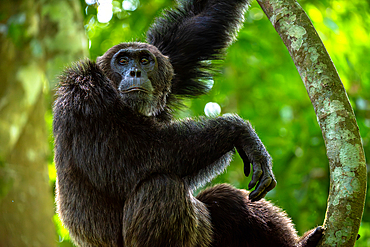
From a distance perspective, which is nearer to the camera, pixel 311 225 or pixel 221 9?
pixel 221 9

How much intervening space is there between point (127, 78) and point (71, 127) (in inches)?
31.0

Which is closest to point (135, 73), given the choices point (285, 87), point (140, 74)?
point (140, 74)

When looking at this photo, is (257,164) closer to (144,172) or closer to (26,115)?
(144,172)

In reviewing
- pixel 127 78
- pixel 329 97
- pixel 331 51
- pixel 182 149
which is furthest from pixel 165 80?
pixel 331 51

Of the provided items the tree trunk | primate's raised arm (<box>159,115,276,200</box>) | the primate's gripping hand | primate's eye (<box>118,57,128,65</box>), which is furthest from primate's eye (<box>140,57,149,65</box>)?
the primate's gripping hand

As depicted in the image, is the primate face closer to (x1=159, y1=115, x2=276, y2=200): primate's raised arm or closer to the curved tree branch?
(x1=159, y1=115, x2=276, y2=200): primate's raised arm

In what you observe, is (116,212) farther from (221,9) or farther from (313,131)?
(313,131)

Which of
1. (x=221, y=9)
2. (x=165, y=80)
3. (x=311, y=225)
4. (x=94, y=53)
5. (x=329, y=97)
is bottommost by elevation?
(x=94, y=53)

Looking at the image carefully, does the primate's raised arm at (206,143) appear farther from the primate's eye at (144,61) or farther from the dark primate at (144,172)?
the primate's eye at (144,61)

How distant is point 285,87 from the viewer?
7.39 metres

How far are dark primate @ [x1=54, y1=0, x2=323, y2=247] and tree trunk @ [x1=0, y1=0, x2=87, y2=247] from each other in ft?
0.81

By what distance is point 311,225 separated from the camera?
5.79 meters

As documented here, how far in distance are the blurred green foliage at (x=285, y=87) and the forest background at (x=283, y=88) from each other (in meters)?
0.02

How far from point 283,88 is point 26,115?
16.9 feet
